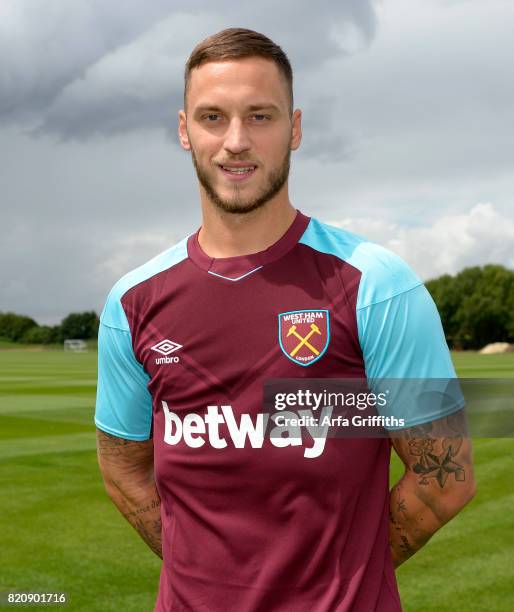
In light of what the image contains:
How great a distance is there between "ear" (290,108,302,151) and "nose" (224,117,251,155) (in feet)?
0.96

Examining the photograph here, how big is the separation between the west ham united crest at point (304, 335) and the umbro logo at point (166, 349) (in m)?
0.40

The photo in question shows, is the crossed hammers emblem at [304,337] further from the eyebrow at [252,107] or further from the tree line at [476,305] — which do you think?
the tree line at [476,305]

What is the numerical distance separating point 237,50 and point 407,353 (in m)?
1.22

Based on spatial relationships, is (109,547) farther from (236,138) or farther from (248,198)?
(236,138)

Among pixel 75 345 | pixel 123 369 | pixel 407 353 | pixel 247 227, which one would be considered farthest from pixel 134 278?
pixel 75 345

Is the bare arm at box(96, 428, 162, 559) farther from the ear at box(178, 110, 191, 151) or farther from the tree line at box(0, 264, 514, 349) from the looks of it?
the tree line at box(0, 264, 514, 349)

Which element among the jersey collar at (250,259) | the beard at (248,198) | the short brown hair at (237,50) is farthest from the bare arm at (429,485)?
the short brown hair at (237,50)

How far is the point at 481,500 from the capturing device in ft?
32.1

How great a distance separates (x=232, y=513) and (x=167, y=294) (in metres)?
0.83

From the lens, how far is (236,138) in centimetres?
280

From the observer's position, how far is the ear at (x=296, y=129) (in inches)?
121

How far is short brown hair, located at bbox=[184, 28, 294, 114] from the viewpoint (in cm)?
286

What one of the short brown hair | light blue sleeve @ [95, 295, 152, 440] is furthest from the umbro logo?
the short brown hair

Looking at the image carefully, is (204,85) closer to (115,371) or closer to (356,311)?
(356,311)
